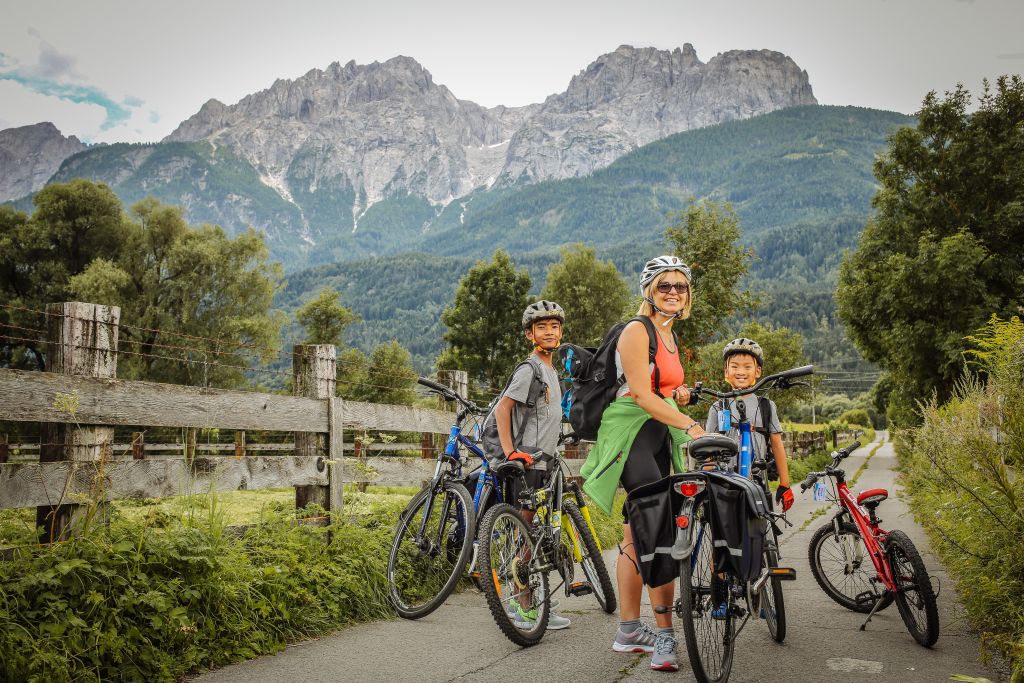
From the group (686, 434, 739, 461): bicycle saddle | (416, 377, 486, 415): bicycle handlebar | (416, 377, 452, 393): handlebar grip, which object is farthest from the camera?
(416, 377, 452, 393): handlebar grip

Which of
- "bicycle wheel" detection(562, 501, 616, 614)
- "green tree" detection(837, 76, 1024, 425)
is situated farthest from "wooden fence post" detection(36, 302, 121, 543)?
"green tree" detection(837, 76, 1024, 425)

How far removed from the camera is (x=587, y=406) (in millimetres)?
4371

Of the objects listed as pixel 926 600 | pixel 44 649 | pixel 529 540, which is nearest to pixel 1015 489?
pixel 926 600

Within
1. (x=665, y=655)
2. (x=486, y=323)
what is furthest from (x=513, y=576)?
(x=486, y=323)

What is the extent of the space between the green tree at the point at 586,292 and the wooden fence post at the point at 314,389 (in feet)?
151

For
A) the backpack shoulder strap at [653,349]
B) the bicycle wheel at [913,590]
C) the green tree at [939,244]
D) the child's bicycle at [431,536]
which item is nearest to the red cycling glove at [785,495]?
the bicycle wheel at [913,590]

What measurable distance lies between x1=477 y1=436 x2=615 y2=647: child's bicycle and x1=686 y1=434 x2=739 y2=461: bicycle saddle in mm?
1415

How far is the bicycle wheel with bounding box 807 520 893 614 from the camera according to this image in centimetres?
542

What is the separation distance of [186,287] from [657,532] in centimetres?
3723

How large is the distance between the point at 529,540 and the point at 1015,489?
2918 millimetres

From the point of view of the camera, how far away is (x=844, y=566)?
5688mm

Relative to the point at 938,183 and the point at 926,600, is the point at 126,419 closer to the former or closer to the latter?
the point at 926,600

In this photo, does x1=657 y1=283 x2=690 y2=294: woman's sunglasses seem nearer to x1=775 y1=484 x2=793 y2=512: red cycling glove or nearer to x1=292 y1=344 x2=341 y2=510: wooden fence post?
x1=775 y1=484 x2=793 y2=512: red cycling glove

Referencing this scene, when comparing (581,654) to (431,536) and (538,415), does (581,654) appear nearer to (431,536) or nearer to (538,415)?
(431,536)
